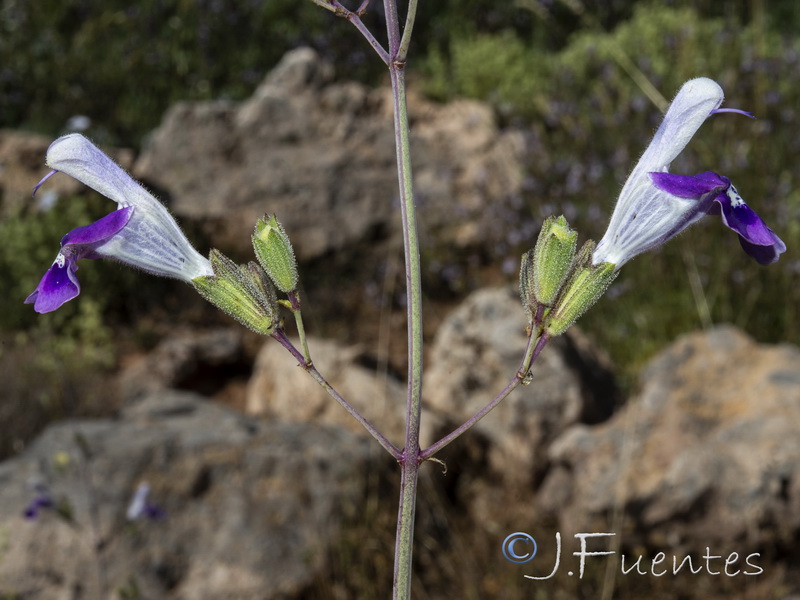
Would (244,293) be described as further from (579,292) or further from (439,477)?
(439,477)

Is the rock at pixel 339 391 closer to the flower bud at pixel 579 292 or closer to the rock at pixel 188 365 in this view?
the rock at pixel 188 365

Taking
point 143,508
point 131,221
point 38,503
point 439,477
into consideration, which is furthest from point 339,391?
point 131,221

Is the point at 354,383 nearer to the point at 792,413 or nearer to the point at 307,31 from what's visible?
the point at 792,413

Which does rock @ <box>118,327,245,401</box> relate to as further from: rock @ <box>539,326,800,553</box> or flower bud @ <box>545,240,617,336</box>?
flower bud @ <box>545,240,617,336</box>

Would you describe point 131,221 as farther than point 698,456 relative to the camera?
No

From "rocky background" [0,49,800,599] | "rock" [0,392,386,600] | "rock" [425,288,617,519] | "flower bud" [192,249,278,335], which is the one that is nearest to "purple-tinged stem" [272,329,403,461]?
"flower bud" [192,249,278,335]

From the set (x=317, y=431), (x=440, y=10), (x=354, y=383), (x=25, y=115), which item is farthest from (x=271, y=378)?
(x=440, y=10)
